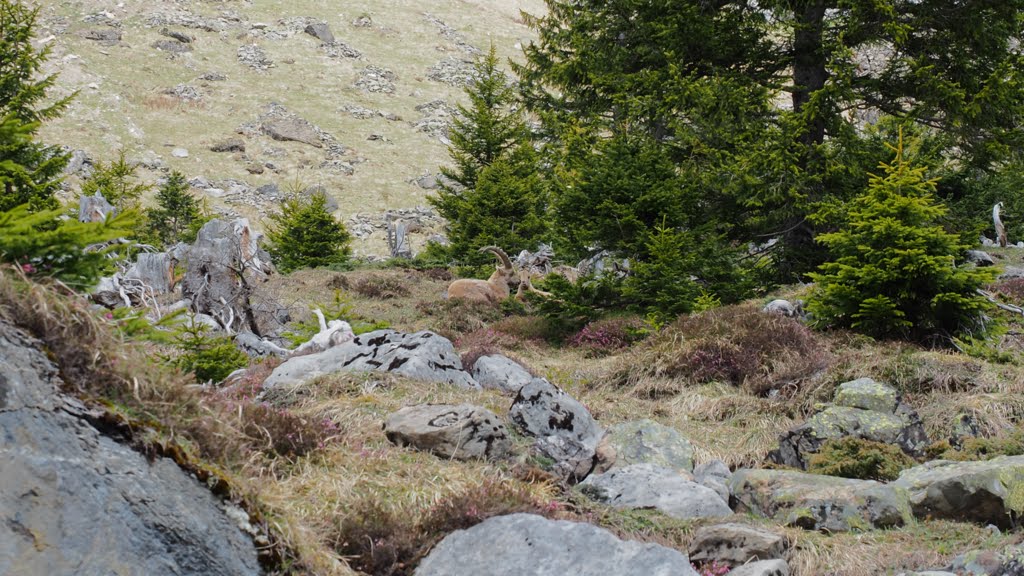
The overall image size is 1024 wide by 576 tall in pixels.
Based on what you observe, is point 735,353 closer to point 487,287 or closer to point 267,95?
point 487,287

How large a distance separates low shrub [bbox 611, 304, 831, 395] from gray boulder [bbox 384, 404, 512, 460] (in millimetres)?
3559

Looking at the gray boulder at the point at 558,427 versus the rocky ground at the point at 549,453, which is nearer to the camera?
the rocky ground at the point at 549,453

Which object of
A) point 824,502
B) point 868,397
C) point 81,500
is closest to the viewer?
point 81,500

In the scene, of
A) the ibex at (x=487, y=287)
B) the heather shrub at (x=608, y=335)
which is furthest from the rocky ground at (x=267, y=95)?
the heather shrub at (x=608, y=335)

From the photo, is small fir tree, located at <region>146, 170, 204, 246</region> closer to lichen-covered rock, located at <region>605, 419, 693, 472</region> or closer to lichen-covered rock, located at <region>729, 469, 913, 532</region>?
lichen-covered rock, located at <region>605, 419, 693, 472</region>

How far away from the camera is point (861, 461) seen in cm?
546

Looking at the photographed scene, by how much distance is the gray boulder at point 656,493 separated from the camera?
15.7 feet

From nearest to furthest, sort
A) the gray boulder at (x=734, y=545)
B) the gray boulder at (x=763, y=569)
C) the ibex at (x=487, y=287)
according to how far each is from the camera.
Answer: the gray boulder at (x=763, y=569), the gray boulder at (x=734, y=545), the ibex at (x=487, y=287)

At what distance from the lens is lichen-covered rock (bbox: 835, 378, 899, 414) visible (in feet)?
20.5

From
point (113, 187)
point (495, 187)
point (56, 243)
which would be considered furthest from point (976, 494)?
point (113, 187)

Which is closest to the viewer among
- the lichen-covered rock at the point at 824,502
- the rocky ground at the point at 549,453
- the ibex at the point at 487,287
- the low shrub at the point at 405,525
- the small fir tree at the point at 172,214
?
the rocky ground at the point at 549,453

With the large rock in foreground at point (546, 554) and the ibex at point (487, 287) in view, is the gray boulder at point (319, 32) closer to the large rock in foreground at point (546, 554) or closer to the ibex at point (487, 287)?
the ibex at point (487, 287)

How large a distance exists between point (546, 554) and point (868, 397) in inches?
160

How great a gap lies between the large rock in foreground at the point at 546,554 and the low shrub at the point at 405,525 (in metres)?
0.12
